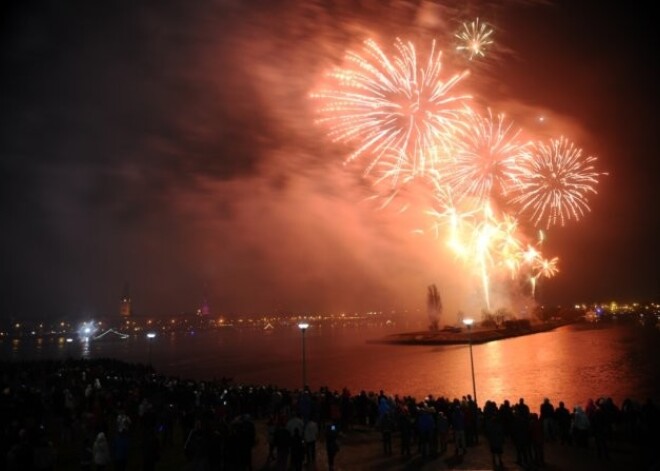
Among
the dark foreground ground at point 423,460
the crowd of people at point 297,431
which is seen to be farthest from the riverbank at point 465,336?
the dark foreground ground at point 423,460

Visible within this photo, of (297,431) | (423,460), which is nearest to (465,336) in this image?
(423,460)

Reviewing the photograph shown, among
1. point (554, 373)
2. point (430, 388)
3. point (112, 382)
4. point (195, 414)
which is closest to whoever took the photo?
point (195, 414)

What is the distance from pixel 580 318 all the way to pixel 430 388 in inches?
6511

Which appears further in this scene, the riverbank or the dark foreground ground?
the riverbank

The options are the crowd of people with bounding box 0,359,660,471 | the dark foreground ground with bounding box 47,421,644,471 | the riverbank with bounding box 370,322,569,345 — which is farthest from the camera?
the riverbank with bounding box 370,322,569,345

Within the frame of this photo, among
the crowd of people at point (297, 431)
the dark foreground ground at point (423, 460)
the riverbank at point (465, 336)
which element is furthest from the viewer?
the riverbank at point (465, 336)

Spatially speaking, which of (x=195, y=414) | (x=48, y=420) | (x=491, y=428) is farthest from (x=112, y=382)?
(x=491, y=428)

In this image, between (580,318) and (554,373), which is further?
(580,318)

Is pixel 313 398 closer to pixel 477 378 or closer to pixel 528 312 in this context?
pixel 477 378

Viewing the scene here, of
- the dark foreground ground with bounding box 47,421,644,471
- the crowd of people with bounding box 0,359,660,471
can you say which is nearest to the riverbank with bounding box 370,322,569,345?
the crowd of people with bounding box 0,359,660,471

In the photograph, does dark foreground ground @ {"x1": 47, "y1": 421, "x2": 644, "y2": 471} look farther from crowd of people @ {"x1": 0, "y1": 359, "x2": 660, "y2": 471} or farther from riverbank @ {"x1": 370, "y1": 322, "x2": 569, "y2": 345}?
riverbank @ {"x1": 370, "y1": 322, "x2": 569, "y2": 345}

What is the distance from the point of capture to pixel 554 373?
39219 millimetres

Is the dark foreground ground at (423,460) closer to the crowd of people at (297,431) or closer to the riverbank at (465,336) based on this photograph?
the crowd of people at (297,431)

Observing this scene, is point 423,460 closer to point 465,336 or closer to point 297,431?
point 297,431
